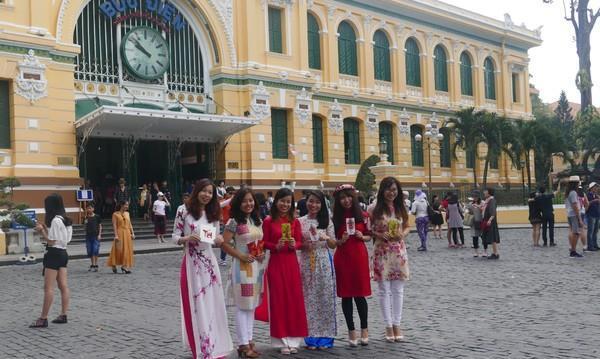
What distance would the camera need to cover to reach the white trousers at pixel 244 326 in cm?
669

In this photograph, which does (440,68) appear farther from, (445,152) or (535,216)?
(535,216)

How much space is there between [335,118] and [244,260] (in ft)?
87.6

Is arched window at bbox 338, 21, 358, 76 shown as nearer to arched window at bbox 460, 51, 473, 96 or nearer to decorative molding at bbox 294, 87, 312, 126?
decorative molding at bbox 294, 87, 312, 126

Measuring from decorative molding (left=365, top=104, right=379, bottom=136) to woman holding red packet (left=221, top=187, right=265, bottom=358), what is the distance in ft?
93.2

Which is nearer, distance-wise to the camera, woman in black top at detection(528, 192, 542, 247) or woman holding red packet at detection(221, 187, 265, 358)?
woman holding red packet at detection(221, 187, 265, 358)

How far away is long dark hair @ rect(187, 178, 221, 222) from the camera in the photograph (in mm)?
6590

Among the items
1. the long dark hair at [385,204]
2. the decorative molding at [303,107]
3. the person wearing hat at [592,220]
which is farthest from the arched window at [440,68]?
the long dark hair at [385,204]

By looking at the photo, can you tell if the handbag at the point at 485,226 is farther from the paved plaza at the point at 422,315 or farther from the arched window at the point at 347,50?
the arched window at the point at 347,50

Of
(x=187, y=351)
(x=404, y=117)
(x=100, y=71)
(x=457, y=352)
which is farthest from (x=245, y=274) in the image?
(x=404, y=117)

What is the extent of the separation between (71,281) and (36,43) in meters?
11.8

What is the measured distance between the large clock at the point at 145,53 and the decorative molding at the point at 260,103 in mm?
3922

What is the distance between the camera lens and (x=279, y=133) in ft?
98.4

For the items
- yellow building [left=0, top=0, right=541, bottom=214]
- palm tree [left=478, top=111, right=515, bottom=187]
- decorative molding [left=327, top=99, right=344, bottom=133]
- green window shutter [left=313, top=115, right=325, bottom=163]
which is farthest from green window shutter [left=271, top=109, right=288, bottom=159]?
palm tree [left=478, top=111, right=515, bottom=187]

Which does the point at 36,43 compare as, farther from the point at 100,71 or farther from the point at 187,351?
the point at 187,351
